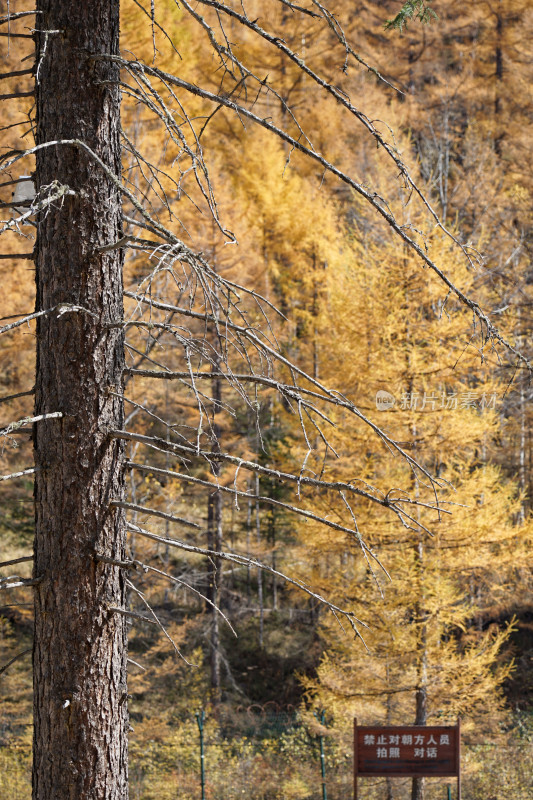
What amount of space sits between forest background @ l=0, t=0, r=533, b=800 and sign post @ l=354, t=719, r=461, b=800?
97 cm

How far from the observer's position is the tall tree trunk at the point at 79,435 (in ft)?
7.83

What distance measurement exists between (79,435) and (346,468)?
8.06 m

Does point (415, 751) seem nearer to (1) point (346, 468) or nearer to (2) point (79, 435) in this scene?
(1) point (346, 468)

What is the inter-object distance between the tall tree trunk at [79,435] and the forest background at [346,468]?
0.19 metres

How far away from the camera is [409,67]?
23.3 m

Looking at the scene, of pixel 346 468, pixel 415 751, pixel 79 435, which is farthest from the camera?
pixel 346 468

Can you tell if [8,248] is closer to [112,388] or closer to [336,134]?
[112,388]

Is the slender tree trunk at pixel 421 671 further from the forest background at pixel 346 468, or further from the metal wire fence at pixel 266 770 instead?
the metal wire fence at pixel 266 770

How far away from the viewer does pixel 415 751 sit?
23.9ft

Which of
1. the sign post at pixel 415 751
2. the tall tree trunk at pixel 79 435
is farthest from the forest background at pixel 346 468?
the sign post at pixel 415 751

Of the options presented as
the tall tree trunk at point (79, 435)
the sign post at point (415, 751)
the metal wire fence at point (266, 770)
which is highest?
the tall tree trunk at point (79, 435)

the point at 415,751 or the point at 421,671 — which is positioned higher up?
the point at 421,671

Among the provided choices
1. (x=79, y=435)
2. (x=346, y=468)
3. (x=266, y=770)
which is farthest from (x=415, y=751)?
(x=79, y=435)

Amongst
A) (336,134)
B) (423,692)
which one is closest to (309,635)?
(423,692)
